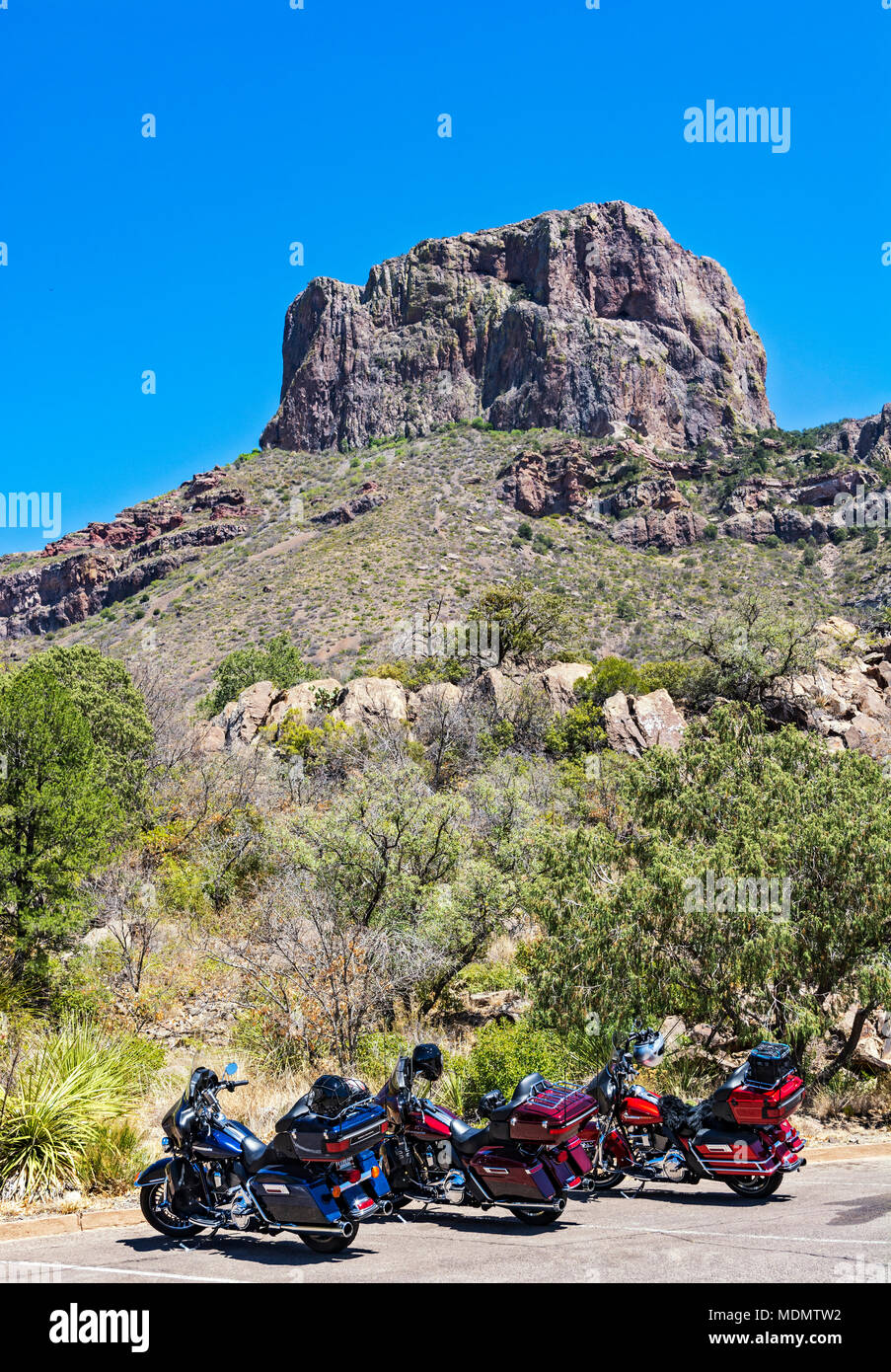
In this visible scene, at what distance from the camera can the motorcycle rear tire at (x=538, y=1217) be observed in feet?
19.0

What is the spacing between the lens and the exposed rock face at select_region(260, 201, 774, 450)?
3947 inches

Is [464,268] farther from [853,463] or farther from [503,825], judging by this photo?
[503,825]

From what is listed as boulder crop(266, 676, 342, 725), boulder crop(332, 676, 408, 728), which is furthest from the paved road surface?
boulder crop(266, 676, 342, 725)

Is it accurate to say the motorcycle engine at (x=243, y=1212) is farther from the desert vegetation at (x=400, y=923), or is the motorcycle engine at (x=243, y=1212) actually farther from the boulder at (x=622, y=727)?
the boulder at (x=622, y=727)

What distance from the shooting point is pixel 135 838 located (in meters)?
20.2

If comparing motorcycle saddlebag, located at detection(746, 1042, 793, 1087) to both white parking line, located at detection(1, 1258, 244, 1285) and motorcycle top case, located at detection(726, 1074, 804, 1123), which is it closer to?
motorcycle top case, located at detection(726, 1074, 804, 1123)

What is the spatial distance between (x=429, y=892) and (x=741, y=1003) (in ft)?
18.7

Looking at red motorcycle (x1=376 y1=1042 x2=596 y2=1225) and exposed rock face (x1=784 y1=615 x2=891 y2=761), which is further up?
exposed rock face (x1=784 y1=615 x2=891 y2=761)

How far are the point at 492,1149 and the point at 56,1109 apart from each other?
11.9 ft

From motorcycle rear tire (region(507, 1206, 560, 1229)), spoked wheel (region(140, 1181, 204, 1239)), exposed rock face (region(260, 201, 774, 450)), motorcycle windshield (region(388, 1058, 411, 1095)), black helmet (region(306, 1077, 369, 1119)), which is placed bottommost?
motorcycle rear tire (region(507, 1206, 560, 1229))

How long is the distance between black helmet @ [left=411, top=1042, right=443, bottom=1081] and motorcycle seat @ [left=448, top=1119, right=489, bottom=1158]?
1.28 feet

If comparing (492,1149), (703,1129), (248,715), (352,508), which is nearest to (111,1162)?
(492,1149)

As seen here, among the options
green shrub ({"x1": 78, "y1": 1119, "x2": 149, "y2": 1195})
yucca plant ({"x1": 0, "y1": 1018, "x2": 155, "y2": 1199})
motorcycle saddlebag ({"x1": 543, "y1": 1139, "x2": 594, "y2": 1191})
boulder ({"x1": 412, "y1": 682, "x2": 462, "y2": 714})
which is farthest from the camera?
boulder ({"x1": 412, "y1": 682, "x2": 462, "y2": 714})
